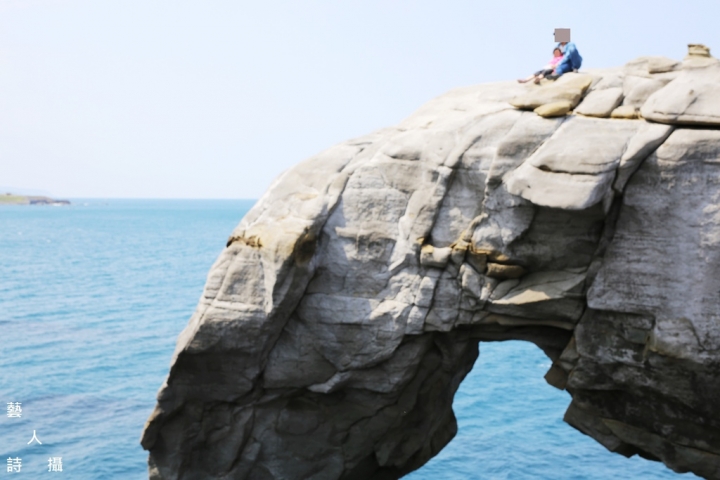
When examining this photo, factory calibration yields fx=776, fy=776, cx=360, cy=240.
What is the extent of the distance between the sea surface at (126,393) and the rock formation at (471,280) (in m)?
6.55

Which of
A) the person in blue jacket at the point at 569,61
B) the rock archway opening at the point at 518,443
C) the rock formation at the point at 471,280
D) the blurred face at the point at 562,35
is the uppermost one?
the blurred face at the point at 562,35

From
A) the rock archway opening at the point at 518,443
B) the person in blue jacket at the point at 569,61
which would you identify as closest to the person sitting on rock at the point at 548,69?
the person in blue jacket at the point at 569,61

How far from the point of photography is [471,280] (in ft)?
40.3

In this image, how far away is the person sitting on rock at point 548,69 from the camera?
12.8 meters

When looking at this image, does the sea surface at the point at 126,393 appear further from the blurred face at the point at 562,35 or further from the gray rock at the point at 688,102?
the gray rock at the point at 688,102

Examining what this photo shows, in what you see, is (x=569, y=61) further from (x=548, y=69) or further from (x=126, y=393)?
(x=126, y=393)

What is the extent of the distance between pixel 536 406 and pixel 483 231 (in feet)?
50.5

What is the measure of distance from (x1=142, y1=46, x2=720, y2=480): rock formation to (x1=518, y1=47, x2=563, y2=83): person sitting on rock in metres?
0.34

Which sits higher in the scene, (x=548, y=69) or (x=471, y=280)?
(x=548, y=69)

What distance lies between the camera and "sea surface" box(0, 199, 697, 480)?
1962 centimetres

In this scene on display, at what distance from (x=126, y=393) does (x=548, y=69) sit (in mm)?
18460

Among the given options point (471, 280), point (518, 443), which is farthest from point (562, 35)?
point (518, 443)

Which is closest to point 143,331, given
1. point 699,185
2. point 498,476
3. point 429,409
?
point 498,476

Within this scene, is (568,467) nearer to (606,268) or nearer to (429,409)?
(429,409)
